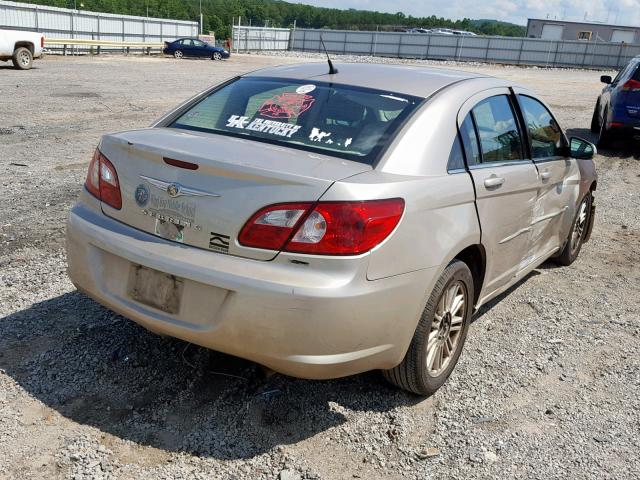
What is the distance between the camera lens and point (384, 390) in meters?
3.61

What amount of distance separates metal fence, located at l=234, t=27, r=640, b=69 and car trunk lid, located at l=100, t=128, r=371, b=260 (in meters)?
52.2

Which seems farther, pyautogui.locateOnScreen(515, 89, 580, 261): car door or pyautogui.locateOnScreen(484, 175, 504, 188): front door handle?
pyautogui.locateOnScreen(515, 89, 580, 261): car door

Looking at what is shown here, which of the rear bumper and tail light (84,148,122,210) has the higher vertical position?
tail light (84,148,122,210)

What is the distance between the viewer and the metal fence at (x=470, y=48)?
174 ft

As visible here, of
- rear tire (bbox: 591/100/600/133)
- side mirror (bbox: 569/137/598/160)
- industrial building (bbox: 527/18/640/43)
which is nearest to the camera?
side mirror (bbox: 569/137/598/160)

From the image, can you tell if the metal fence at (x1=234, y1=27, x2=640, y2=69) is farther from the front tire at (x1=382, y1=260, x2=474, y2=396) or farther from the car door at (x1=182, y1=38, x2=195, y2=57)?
the front tire at (x1=382, y1=260, x2=474, y2=396)

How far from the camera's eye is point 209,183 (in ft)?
9.71

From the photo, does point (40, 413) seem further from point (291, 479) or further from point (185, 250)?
point (291, 479)

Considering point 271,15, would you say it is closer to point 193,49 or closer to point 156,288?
point 193,49

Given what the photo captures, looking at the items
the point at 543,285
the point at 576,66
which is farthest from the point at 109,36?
the point at 543,285

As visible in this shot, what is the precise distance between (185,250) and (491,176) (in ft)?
→ 5.93

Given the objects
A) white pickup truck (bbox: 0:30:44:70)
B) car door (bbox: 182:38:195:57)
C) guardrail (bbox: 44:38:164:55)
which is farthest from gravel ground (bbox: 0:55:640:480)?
car door (bbox: 182:38:195:57)

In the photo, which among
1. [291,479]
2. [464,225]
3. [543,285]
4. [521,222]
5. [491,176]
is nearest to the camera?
[291,479]

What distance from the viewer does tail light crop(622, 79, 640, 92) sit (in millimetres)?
11602
